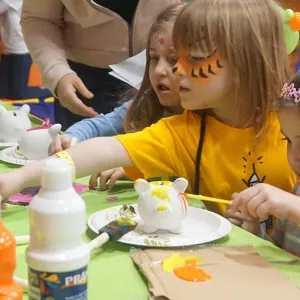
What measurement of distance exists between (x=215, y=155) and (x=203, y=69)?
181 millimetres

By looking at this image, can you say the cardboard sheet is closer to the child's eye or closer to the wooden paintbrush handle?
the wooden paintbrush handle

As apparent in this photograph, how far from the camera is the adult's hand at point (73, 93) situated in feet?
4.94

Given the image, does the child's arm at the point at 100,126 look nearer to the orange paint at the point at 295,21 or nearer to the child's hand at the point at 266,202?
the orange paint at the point at 295,21

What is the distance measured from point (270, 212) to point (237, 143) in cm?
32

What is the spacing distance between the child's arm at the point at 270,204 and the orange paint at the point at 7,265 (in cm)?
40

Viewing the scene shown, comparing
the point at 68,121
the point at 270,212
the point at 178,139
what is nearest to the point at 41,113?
the point at 68,121

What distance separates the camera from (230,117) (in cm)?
117

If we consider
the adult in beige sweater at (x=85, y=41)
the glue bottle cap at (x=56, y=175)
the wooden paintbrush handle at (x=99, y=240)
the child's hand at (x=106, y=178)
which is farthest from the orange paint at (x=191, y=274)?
the adult in beige sweater at (x=85, y=41)

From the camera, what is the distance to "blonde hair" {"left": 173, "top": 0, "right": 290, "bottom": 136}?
1.08 m

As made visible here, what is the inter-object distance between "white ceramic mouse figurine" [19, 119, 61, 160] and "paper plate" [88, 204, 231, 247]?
1.33 ft

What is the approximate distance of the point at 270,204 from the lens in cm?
83

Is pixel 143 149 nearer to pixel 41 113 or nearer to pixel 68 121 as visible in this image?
pixel 68 121

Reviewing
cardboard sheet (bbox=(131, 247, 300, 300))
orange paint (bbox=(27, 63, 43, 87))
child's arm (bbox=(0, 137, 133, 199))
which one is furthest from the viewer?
orange paint (bbox=(27, 63, 43, 87))

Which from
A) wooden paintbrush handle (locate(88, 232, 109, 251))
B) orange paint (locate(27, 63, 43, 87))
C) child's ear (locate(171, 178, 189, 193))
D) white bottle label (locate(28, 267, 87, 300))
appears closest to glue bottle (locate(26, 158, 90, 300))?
white bottle label (locate(28, 267, 87, 300))
